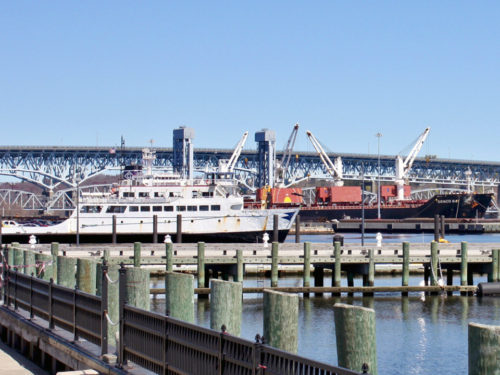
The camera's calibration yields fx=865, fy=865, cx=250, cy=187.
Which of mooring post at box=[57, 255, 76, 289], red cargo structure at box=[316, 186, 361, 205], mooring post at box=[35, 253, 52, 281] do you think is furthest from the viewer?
red cargo structure at box=[316, 186, 361, 205]

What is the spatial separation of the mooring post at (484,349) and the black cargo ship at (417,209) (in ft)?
462

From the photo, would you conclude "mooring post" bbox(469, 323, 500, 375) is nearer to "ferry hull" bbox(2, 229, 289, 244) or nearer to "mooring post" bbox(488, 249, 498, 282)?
"mooring post" bbox(488, 249, 498, 282)

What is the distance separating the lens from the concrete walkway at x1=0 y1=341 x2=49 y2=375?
1426cm

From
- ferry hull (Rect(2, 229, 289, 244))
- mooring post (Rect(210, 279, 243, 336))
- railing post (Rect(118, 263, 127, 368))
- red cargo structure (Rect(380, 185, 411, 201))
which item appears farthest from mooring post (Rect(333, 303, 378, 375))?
red cargo structure (Rect(380, 185, 411, 201))

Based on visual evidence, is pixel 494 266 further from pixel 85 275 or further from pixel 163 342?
pixel 163 342

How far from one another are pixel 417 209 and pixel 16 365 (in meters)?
140

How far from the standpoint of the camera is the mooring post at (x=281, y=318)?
29.8ft

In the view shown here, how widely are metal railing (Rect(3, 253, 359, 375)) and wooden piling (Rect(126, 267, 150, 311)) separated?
249mm

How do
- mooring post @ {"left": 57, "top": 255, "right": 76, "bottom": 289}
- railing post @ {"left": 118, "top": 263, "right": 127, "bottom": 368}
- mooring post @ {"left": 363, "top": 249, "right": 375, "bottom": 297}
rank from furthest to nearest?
mooring post @ {"left": 363, "top": 249, "right": 375, "bottom": 297}, mooring post @ {"left": 57, "top": 255, "right": 76, "bottom": 289}, railing post @ {"left": 118, "top": 263, "right": 127, "bottom": 368}

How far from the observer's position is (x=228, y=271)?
36312mm

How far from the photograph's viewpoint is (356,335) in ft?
27.8

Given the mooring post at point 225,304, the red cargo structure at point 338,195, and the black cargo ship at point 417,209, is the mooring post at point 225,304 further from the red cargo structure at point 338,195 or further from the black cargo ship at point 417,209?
the red cargo structure at point 338,195

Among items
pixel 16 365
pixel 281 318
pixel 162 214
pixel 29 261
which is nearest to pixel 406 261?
pixel 29 261

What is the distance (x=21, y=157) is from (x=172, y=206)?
10854 cm
